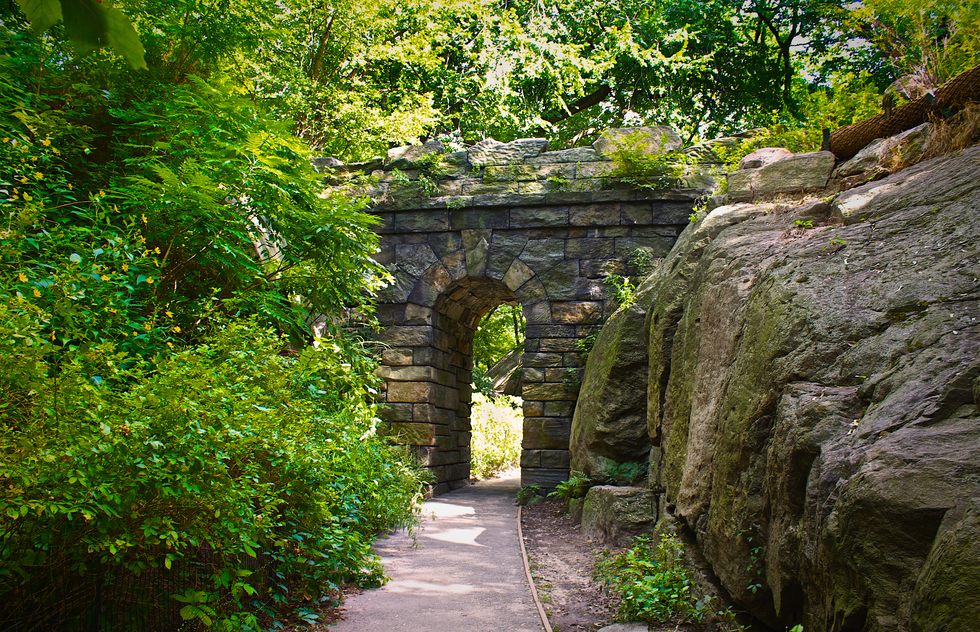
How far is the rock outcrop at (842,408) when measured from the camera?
1660 mm

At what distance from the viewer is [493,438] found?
36.6ft

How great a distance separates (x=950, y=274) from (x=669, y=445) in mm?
2181

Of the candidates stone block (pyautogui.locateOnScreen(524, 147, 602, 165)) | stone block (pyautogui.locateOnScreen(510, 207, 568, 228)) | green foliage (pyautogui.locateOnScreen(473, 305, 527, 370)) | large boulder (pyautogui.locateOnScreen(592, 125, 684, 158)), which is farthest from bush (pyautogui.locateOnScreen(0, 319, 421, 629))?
green foliage (pyautogui.locateOnScreen(473, 305, 527, 370))

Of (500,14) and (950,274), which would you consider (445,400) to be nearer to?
(950,274)

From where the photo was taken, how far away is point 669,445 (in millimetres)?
4184

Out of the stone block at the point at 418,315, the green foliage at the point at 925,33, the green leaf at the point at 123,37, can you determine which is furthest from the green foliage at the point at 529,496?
the green leaf at the point at 123,37

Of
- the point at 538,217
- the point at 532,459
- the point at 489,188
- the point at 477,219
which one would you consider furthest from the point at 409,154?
the point at 532,459

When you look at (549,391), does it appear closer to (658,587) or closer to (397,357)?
(397,357)

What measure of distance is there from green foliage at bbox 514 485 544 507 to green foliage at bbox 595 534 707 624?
3224mm

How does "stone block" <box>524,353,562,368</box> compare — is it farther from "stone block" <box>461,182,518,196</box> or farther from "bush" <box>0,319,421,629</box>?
"bush" <box>0,319,421,629</box>

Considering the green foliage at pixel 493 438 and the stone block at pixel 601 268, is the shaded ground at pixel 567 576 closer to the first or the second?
the stone block at pixel 601 268

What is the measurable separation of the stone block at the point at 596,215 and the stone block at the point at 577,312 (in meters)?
A: 1.00

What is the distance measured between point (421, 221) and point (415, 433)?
2.67m

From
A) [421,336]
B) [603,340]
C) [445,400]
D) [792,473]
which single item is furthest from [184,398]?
[445,400]
